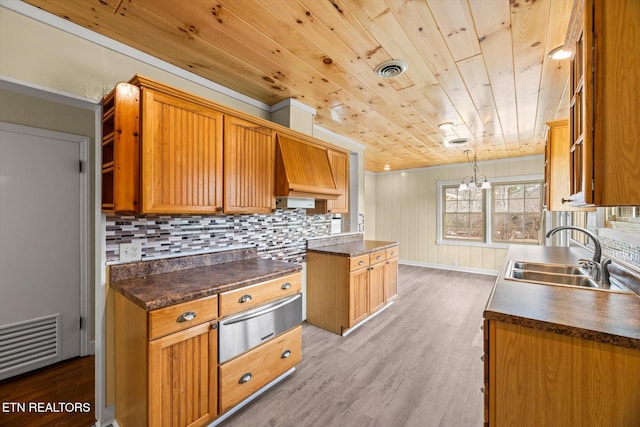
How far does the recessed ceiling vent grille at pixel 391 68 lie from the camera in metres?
1.96

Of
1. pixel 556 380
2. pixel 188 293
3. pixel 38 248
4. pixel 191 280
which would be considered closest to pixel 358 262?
pixel 191 280

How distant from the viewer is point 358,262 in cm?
305

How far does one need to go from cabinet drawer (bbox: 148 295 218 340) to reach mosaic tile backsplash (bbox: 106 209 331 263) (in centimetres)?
66

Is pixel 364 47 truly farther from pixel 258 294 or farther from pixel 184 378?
pixel 184 378

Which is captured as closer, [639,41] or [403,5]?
[639,41]

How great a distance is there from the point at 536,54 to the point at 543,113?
1.48 metres

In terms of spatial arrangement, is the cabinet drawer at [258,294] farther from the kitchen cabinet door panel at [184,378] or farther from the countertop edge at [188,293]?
the kitchen cabinet door panel at [184,378]

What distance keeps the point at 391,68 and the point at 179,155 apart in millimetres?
1649

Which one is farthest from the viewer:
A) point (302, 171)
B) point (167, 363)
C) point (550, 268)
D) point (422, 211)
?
point (422, 211)

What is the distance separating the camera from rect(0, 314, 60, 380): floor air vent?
2.14m

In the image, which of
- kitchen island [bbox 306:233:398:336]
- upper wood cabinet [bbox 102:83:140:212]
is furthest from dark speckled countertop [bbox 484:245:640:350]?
upper wood cabinet [bbox 102:83:140:212]

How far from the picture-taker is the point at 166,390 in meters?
1.43

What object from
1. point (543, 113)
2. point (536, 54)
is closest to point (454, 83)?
point (536, 54)

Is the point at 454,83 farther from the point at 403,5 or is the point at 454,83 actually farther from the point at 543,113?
the point at 543,113
